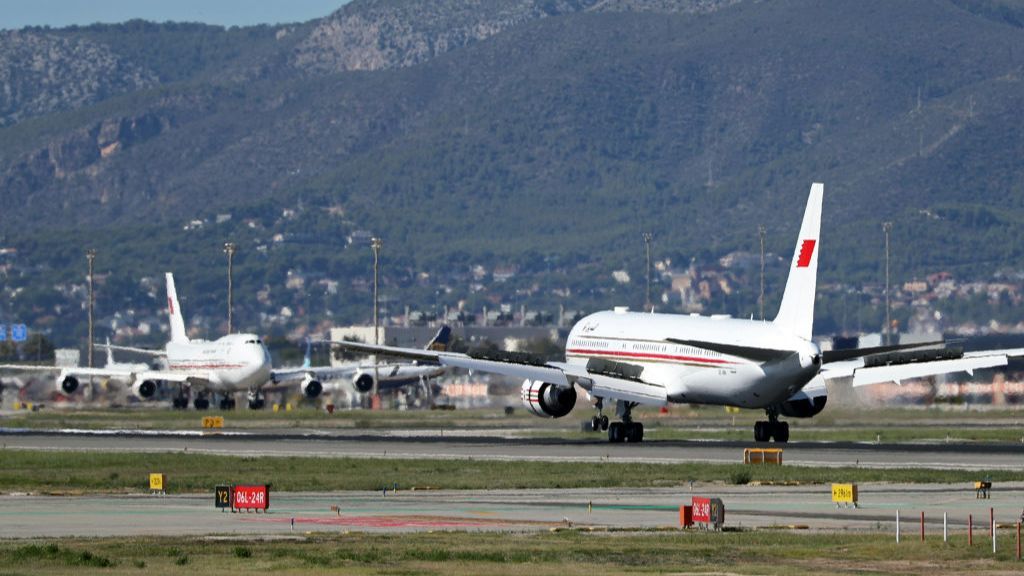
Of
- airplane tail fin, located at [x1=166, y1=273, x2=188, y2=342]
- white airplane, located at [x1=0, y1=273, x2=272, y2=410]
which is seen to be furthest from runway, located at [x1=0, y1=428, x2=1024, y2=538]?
airplane tail fin, located at [x1=166, y1=273, x2=188, y2=342]

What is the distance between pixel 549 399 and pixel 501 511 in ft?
105

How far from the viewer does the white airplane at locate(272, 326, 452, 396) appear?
14462 cm

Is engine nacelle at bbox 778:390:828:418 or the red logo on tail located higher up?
the red logo on tail

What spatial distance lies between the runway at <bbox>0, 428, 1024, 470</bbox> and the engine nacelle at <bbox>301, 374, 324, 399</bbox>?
43317 millimetres

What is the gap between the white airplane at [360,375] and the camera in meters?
145

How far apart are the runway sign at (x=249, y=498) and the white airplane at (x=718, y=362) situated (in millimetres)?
28005

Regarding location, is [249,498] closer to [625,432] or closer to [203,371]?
[625,432]

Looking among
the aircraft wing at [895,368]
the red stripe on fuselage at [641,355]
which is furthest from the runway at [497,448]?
the red stripe on fuselage at [641,355]

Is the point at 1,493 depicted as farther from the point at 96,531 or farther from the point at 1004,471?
the point at 1004,471

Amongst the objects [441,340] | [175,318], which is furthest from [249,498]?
[175,318]

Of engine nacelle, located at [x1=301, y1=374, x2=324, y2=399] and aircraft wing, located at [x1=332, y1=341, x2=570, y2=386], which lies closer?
aircraft wing, located at [x1=332, y1=341, x2=570, y2=386]

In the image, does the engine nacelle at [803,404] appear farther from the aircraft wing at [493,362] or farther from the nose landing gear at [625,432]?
the aircraft wing at [493,362]

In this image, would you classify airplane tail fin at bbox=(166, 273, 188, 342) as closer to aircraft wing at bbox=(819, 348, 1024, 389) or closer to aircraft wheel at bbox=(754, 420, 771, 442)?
aircraft wheel at bbox=(754, 420, 771, 442)

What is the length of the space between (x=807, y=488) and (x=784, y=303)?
19.4m
